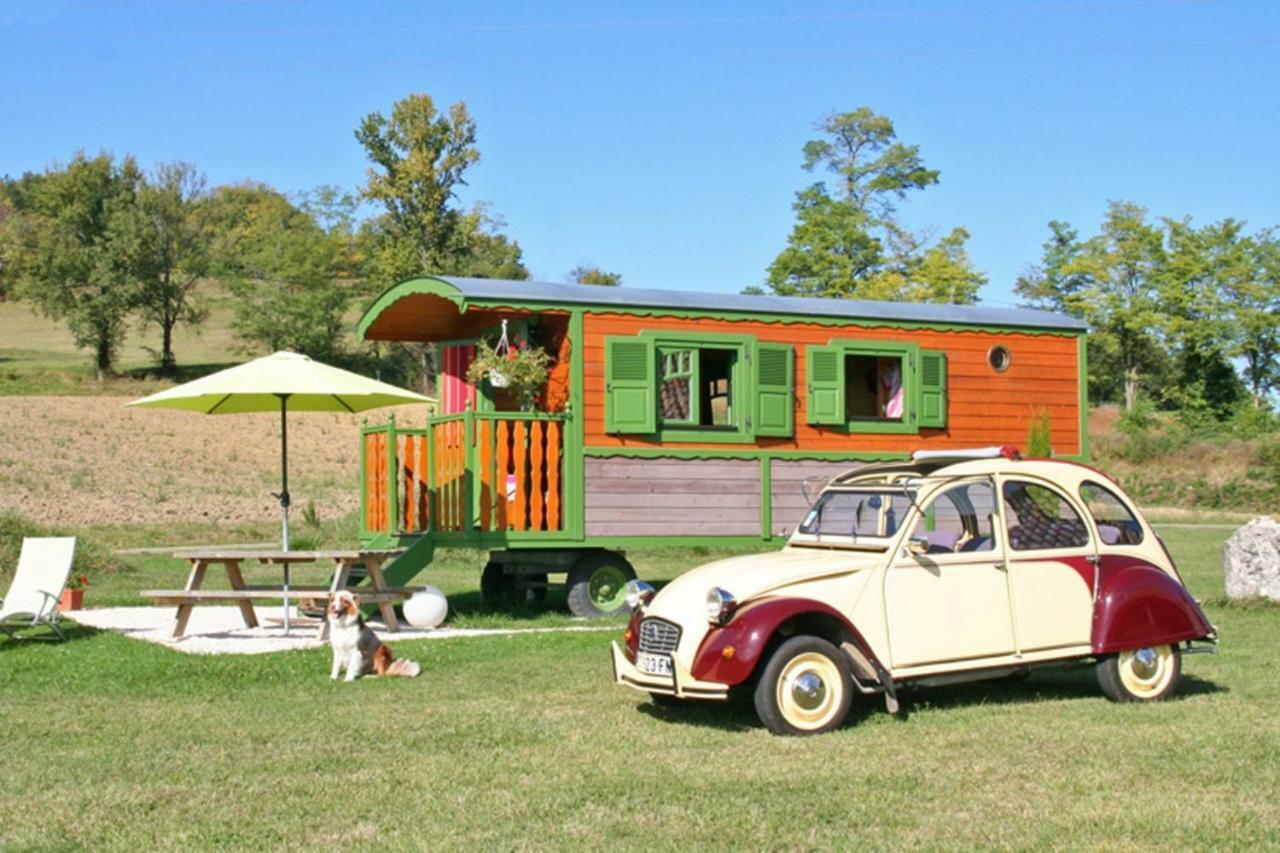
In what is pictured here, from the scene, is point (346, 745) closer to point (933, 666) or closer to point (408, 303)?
point (933, 666)

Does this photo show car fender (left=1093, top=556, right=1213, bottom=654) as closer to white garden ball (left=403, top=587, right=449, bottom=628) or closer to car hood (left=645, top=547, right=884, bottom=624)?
car hood (left=645, top=547, right=884, bottom=624)

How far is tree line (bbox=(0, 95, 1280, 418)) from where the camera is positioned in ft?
181

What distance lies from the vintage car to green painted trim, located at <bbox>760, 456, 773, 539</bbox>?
5.98 m

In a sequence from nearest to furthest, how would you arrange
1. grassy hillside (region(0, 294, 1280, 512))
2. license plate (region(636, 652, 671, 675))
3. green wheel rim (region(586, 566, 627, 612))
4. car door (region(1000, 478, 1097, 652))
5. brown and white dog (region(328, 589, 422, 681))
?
license plate (region(636, 652, 671, 675)) < car door (region(1000, 478, 1097, 652)) < brown and white dog (region(328, 589, 422, 681)) < green wheel rim (region(586, 566, 627, 612)) < grassy hillside (region(0, 294, 1280, 512))

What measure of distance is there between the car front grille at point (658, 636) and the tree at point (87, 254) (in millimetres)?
51762

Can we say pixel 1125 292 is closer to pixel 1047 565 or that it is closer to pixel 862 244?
pixel 862 244

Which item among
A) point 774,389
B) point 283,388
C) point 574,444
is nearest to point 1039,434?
point 774,389

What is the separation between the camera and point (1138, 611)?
29.7ft

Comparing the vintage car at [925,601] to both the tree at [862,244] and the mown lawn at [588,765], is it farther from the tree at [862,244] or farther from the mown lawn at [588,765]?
the tree at [862,244]

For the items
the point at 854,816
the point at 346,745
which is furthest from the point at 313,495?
the point at 854,816

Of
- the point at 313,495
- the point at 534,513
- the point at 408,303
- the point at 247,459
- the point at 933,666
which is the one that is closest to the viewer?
the point at 933,666

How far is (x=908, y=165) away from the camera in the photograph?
58.1m

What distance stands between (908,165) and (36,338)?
134 ft

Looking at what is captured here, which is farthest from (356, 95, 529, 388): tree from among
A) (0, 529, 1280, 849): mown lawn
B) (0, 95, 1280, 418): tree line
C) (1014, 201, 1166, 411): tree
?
(0, 529, 1280, 849): mown lawn
